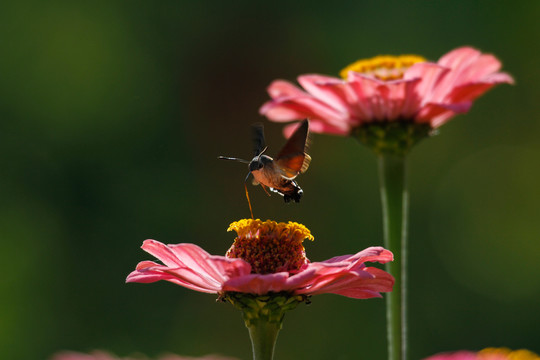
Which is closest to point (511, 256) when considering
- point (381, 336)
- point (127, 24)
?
point (381, 336)

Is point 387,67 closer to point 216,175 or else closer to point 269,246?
point 269,246

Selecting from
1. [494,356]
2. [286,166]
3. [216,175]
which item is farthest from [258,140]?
[216,175]

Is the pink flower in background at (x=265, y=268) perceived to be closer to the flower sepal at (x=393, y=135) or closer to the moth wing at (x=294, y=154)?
the moth wing at (x=294, y=154)

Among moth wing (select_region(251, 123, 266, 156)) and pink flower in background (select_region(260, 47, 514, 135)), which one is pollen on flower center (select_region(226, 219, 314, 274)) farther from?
pink flower in background (select_region(260, 47, 514, 135))

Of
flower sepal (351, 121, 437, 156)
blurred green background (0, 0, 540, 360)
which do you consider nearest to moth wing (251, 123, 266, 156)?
flower sepal (351, 121, 437, 156)

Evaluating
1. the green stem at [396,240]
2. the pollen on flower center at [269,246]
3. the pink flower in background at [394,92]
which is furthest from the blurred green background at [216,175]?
the pollen on flower center at [269,246]

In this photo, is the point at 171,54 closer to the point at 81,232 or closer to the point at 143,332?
the point at 81,232
